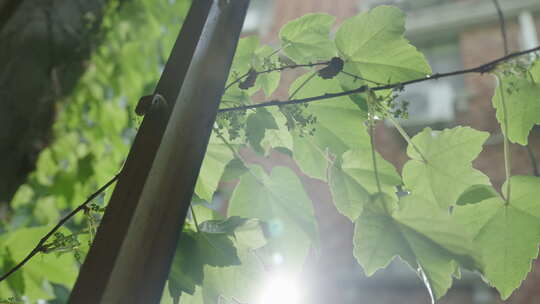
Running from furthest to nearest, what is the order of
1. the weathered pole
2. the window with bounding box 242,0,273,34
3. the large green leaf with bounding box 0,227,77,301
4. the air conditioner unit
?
the window with bounding box 242,0,273,34 < the air conditioner unit < the large green leaf with bounding box 0,227,77,301 < the weathered pole

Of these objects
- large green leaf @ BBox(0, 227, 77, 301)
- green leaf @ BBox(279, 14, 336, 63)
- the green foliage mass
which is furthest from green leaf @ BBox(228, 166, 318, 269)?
large green leaf @ BBox(0, 227, 77, 301)

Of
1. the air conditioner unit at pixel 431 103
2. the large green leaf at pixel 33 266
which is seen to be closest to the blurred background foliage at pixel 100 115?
the large green leaf at pixel 33 266

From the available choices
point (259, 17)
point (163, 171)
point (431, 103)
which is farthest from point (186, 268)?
point (259, 17)

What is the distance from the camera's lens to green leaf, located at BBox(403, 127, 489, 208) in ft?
1.16

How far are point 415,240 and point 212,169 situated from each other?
18cm

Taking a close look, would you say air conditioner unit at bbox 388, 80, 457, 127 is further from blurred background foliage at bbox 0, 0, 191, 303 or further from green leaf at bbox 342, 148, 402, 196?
green leaf at bbox 342, 148, 402, 196

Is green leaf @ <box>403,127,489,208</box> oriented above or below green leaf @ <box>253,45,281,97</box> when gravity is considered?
below

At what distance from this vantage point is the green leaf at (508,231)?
1.08 ft

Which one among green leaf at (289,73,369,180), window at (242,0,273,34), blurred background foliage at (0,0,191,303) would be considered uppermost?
window at (242,0,273,34)

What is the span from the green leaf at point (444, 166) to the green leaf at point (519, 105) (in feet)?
0.07

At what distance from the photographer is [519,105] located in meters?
0.35

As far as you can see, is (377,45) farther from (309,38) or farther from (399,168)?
(399,168)

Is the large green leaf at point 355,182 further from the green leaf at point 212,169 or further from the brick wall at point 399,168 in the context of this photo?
the brick wall at point 399,168

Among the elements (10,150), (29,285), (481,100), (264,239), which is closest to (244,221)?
(264,239)
